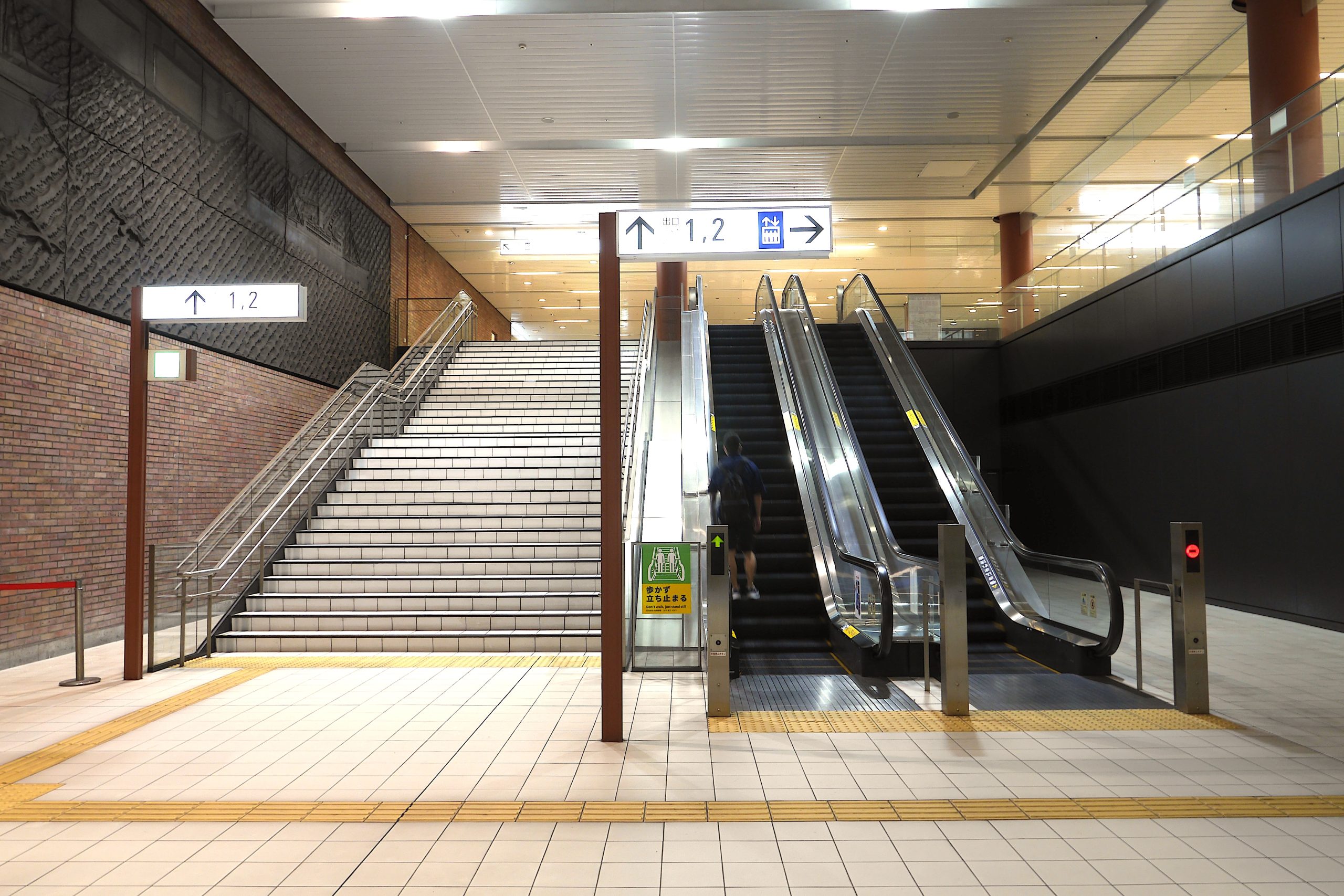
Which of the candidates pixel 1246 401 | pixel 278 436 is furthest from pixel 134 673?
pixel 1246 401

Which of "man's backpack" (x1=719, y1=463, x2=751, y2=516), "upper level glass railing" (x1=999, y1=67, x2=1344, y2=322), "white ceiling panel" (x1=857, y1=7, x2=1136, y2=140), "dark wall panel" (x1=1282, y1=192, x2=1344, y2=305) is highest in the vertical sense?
"white ceiling panel" (x1=857, y1=7, x2=1136, y2=140)

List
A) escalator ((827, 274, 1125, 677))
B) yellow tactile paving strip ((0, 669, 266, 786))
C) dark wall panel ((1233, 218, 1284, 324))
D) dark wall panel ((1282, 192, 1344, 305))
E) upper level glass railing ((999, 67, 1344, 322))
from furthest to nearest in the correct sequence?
dark wall panel ((1233, 218, 1284, 324))
upper level glass railing ((999, 67, 1344, 322))
dark wall panel ((1282, 192, 1344, 305))
escalator ((827, 274, 1125, 677))
yellow tactile paving strip ((0, 669, 266, 786))

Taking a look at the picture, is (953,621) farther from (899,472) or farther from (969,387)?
(969,387)

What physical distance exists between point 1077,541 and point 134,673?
39.0 ft

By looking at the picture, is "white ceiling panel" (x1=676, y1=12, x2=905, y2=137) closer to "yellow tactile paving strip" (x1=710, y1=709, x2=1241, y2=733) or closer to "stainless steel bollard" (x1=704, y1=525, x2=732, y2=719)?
"stainless steel bollard" (x1=704, y1=525, x2=732, y2=719)

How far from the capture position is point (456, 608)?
793 centimetres

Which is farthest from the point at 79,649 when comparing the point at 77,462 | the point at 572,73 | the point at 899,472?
the point at 572,73

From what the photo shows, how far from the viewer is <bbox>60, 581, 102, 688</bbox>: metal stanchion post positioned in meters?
6.25

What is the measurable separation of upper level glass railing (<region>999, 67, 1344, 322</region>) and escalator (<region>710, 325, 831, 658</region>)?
Result: 4.93m

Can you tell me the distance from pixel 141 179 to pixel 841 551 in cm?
832

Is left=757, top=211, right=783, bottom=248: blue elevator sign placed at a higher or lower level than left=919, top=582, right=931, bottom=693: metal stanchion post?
higher

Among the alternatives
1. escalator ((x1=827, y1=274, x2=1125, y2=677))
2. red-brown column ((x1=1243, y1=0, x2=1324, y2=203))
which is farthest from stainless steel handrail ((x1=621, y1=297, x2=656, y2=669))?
red-brown column ((x1=1243, y1=0, x2=1324, y2=203))

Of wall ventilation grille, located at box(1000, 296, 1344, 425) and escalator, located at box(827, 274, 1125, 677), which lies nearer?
escalator, located at box(827, 274, 1125, 677)

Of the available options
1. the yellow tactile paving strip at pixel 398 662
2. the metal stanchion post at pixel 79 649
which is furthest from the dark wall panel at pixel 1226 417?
the metal stanchion post at pixel 79 649
